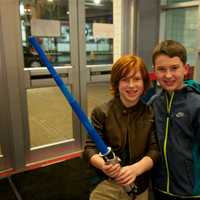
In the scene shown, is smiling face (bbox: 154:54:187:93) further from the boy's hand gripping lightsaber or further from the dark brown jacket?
the boy's hand gripping lightsaber

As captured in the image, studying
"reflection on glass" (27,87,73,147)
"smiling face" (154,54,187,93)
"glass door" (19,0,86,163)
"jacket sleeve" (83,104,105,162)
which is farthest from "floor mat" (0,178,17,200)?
"smiling face" (154,54,187,93)

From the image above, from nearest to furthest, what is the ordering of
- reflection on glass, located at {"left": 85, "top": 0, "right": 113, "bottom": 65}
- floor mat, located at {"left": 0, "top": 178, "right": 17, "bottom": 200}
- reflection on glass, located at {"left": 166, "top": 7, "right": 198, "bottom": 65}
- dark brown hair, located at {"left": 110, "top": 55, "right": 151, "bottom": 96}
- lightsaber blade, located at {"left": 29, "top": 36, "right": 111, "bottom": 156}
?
1. lightsaber blade, located at {"left": 29, "top": 36, "right": 111, "bottom": 156}
2. dark brown hair, located at {"left": 110, "top": 55, "right": 151, "bottom": 96}
3. floor mat, located at {"left": 0, "top": 178, "right": 17, "bottom": 200}
4. reflection on glass, located at {"left": 85, "top": 0, "right": 113, "bottom": 65}
5. reflection on glass, located at {"left": 166, "top": 7, "right": 198, "bottom": 65}

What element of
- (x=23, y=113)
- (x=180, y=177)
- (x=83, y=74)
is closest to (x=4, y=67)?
(x=23, y=113)

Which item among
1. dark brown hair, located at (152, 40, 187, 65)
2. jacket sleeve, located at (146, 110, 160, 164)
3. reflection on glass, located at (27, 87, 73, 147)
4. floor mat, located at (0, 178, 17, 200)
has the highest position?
dark brown hair, located at (152, 40, 187, 65)

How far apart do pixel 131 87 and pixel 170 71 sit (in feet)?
0.66

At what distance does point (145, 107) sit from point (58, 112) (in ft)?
10.00

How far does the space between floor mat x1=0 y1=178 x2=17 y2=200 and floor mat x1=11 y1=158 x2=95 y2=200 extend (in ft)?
0.21

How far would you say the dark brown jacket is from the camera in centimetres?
123

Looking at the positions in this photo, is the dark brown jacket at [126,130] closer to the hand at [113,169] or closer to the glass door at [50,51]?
the hand at [113,169]

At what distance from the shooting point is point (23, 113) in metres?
2.57

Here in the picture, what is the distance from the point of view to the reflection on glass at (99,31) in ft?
9.51

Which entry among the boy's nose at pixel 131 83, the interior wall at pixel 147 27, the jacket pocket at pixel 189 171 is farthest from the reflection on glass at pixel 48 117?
the jacket pocket at pixel 189 171

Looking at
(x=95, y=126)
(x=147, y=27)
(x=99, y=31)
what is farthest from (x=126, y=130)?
(x=147, y=27)

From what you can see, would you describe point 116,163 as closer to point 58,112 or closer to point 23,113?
point 23,113
